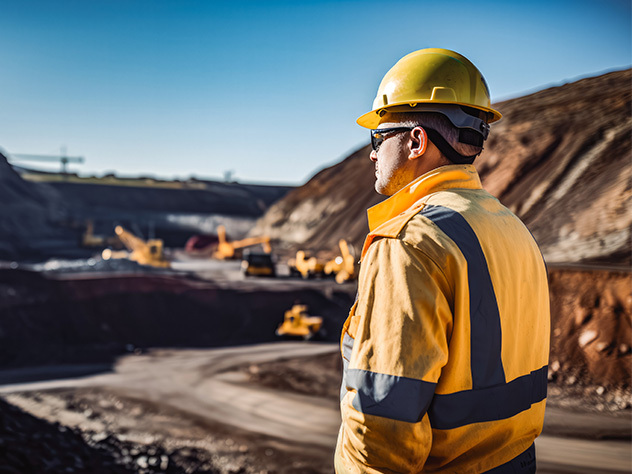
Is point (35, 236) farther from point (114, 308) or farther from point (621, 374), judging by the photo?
point (621, 374)

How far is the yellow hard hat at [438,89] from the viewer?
1661 millimetres

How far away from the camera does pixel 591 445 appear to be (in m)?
8.22

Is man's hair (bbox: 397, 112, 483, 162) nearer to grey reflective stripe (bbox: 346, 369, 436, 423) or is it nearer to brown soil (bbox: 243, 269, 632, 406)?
grey reflective stripe (bbox: 346, 369, 436, 423)

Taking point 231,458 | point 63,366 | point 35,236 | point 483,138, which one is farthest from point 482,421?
point 35,236

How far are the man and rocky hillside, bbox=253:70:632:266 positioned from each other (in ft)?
52.1

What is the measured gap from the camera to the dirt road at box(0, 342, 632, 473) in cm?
799

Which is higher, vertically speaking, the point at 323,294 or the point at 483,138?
the point at 483,138

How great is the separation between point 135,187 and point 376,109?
2895 inches

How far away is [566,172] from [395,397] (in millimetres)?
25749

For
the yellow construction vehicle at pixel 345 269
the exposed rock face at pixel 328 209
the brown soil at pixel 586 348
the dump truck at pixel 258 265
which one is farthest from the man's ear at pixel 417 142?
the exposed rock face at pixel 328 209

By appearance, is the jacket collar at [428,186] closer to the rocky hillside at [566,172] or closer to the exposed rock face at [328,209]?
the rocky hillside at [566,172]

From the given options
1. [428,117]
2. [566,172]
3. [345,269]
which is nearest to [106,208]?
[345,269]

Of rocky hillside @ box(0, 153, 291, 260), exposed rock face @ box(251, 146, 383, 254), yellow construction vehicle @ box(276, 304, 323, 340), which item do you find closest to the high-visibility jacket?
yellow construction vehicle @ box(276, 304, 323, 340)

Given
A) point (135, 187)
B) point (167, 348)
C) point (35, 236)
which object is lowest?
point (167, 348)
